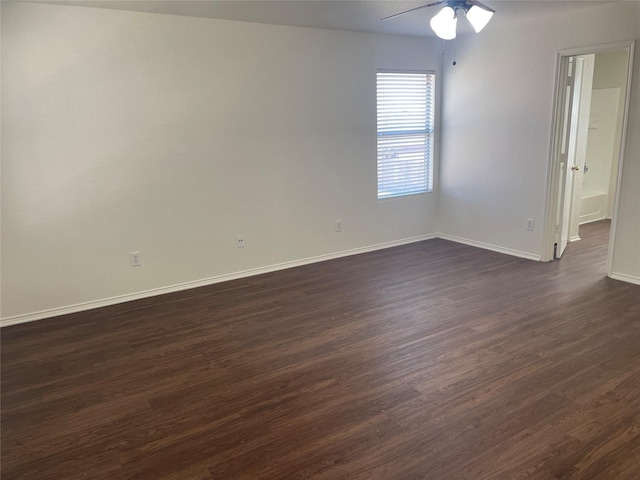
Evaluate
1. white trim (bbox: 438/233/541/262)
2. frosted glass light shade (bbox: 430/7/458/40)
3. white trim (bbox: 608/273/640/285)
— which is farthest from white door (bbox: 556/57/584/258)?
frosted glass light shade (bbox: 430/7/458/40)

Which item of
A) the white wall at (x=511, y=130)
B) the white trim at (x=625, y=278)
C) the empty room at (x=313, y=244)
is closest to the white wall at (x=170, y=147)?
the empty room at (x=313, y=244)

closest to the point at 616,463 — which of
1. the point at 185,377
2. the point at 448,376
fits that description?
the point at 448,376

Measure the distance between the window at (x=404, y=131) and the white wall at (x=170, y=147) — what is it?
6.7 inches

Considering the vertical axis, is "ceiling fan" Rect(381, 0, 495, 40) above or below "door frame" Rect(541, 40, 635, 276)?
above

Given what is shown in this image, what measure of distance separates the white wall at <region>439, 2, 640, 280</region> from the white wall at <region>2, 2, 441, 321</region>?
801 mm

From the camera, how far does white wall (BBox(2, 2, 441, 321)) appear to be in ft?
11.4

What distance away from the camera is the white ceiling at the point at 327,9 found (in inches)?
136

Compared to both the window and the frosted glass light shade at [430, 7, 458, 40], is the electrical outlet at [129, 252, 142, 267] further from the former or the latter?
the frosted glass light shade at [430, 7, 458, 40]

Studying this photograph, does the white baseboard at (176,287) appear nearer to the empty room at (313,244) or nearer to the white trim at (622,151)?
the empty room at (313,244)

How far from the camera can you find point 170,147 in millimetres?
3990

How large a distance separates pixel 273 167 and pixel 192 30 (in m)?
1.39

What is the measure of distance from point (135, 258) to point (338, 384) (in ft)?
7.58

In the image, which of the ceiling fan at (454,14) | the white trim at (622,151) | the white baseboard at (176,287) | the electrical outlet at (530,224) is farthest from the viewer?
the electrical outlet at (530,224)

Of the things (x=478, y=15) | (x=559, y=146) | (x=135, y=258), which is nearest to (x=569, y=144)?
(x=559, y=146)
